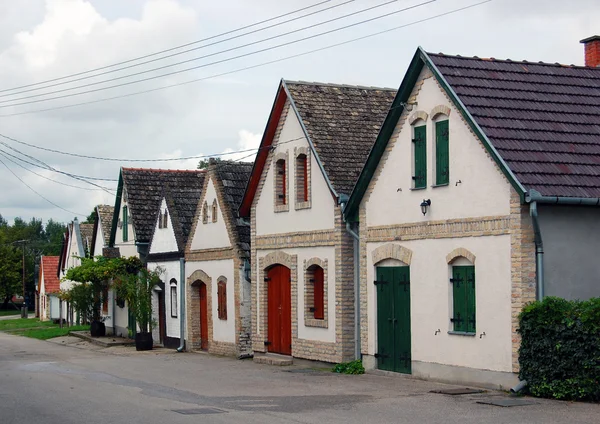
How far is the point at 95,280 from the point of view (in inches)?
1515

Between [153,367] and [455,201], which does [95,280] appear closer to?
[153,367]

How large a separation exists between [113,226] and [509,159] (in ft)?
86.9

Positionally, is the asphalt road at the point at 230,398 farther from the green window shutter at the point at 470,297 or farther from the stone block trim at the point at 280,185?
the stone block trim at the point at 280,185

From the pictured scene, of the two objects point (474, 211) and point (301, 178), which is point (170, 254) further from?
point (474, 211)

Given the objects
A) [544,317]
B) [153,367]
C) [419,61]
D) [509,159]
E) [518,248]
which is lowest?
[153,367]

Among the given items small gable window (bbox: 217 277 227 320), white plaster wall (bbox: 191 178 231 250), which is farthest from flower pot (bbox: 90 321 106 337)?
small gable window (bbox: 217 277 227 320)

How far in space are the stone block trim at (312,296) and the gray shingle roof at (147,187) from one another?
1213 centimetres

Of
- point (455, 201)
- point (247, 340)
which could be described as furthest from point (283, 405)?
point (247, 340)

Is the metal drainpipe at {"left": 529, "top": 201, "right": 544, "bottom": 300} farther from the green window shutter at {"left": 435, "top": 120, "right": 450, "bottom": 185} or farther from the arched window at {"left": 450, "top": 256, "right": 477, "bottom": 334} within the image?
the green window shutter at {"left": 435, "top": 120, "right": 450, "bottom": 185}

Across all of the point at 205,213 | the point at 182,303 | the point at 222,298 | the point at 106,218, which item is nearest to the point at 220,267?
the point at 222,298

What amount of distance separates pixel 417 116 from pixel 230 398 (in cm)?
678

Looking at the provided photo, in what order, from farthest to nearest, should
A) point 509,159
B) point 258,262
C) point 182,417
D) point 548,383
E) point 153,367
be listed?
point 258,262 → point 153,367 → point 509,159 → point 548,383 → point 182,417

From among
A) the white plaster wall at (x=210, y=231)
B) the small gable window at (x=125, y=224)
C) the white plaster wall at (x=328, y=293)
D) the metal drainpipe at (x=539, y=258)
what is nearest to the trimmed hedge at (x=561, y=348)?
the metal drainpipe at (x=539, y=258)

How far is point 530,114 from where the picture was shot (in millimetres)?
18672
